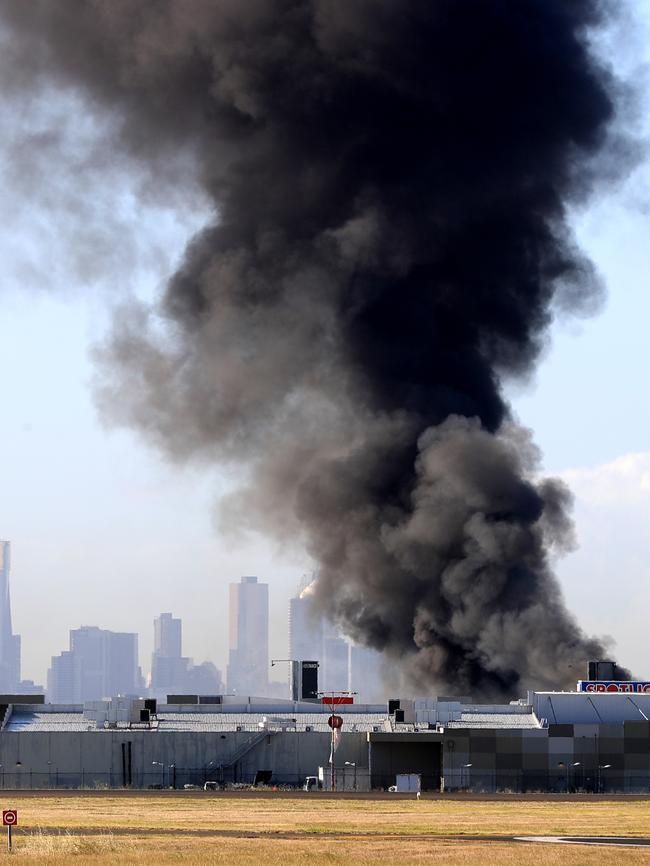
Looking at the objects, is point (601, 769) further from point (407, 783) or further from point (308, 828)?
point (308, 828)

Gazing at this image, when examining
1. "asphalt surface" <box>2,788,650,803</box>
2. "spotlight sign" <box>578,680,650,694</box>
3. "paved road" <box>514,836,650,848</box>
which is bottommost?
"paved road" <box>514,836,650,848</box>

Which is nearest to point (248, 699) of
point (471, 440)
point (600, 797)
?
point (471, 440)

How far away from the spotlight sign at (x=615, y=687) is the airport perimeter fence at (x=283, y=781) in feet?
44.6

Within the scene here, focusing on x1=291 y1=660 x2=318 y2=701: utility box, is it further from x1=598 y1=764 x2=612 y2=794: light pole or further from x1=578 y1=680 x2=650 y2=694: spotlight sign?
x1=598 y1=764 x2=612 y2=794: light pole

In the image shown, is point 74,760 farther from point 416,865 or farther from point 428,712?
point 416,865

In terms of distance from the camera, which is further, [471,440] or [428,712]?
[471,440]

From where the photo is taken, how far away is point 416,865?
137ft

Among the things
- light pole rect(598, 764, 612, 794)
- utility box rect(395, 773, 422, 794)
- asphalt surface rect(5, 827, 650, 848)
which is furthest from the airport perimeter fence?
asphalt surface rect(5, 827, 650, 848)

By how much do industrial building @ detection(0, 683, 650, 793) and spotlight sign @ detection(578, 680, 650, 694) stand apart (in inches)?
279

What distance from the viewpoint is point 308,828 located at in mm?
54312

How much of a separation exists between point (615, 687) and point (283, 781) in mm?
23706

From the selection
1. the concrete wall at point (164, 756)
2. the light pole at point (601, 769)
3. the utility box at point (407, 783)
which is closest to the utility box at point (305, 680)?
the concrete wall at point (164, 756)

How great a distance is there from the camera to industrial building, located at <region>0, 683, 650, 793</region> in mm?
88438

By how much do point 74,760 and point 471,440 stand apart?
3949 cm
